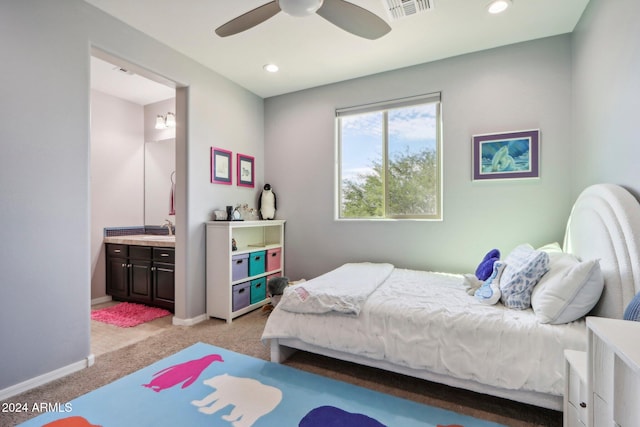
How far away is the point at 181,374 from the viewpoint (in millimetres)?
2090

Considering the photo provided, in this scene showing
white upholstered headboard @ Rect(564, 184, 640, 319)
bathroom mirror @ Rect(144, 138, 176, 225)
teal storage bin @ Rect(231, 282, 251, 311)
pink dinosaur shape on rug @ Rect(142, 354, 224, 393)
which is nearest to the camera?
white upholstered headboard @ Rect(564, 184, 640, 319)

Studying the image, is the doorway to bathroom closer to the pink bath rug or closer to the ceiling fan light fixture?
the pink bath rug

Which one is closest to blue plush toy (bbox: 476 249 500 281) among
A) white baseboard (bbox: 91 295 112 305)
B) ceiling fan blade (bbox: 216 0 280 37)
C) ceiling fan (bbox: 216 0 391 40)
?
ceiling fan (bbox: 216 0 391 40)

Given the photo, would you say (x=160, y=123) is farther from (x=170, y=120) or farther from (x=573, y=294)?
(x=573, y=294)

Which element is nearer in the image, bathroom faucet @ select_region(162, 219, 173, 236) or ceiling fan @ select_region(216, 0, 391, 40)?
ceiling fan @ select_region(216, 0, 391, 40)

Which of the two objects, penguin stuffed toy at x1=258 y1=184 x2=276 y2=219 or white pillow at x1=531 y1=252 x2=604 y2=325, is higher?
penguin stuffed toy at x1=258 y1=184 x2=276 y2=219

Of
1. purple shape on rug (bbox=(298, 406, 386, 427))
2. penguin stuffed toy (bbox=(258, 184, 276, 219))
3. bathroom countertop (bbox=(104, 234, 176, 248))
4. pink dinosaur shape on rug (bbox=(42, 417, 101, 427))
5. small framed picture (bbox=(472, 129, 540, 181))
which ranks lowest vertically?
purple shape on rug (bbox=(298, 406, 386, 427))

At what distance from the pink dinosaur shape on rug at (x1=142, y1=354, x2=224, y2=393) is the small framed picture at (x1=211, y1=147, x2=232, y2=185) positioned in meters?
1.89

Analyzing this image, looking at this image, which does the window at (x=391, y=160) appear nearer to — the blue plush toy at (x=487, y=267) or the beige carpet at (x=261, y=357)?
the blue plush toy at (x=487, y=267)

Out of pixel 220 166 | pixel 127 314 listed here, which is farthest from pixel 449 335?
pixel 127 314

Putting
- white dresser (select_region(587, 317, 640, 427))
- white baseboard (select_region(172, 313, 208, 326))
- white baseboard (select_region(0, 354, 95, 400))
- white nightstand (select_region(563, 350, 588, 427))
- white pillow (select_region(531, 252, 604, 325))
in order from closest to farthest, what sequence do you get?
white dresser (select_region(587, 317, 640, 427)), white nightstand (select_region(563, 350, 588, 427)), white pillow (select_region(531, 252, 604, 325)), white baseboard (select_region(0, 354, 95, 400)), white baseboard (select_region(172, 313, 208, 326))

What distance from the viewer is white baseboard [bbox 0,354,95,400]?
183 cm

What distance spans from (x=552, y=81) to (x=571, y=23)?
45 centimetres

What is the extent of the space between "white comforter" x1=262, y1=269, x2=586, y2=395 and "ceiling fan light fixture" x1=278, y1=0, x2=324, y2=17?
190 centimetres
